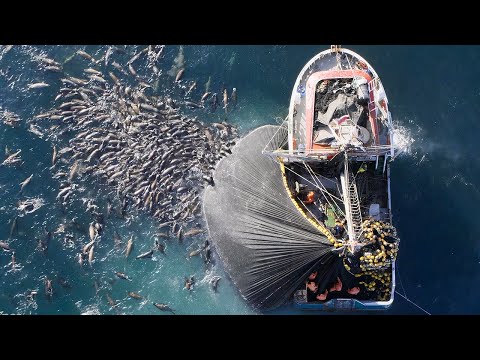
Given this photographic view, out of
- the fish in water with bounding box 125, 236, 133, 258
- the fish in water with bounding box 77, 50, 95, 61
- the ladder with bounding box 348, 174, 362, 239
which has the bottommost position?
the fish in water with bounding box 125, 236, 133, 258

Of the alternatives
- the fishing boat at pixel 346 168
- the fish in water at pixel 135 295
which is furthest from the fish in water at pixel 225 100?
the fish in water at pixel 135 295

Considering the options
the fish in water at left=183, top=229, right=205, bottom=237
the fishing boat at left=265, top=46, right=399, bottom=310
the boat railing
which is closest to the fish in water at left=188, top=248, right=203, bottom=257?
the fish in water at left=183, top=229, right=205, bottom=237

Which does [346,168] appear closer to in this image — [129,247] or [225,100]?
[225,100]

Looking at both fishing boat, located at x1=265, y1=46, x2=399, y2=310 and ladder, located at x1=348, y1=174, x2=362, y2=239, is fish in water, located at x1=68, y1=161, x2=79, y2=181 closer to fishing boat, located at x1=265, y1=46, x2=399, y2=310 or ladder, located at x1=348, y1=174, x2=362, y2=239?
fishing boat, located at x1=265, y1=46, x2=399, y2=310

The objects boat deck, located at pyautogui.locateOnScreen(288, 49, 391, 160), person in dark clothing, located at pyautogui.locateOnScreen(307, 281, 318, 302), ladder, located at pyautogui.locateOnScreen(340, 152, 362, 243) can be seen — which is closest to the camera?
ladder, located at pyautogui.locateOnScreen(340, 152, 362, 243)

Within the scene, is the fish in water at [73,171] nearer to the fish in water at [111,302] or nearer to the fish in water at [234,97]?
the fish in water at [111,302]

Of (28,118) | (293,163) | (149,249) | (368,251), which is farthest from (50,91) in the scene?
(368,251)

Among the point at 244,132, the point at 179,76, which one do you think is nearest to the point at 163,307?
the point at 244,132
